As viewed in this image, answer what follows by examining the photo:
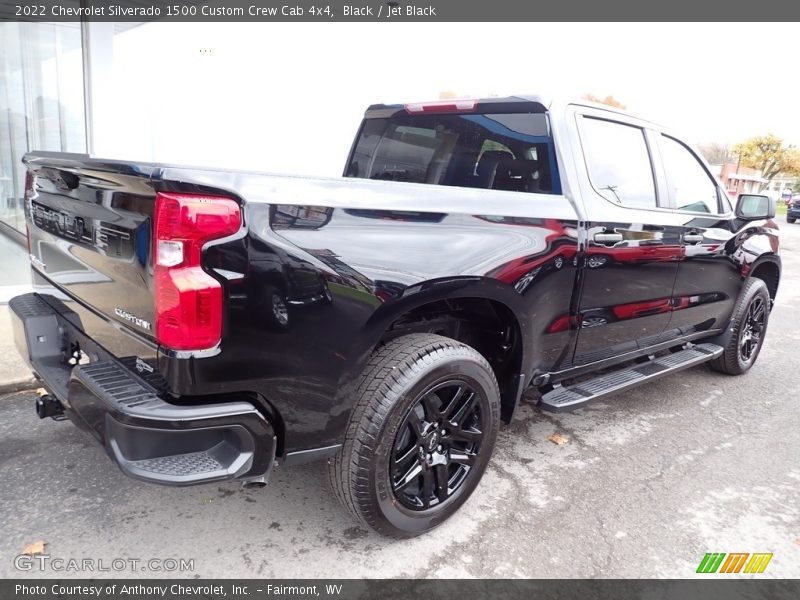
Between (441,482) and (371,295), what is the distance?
3.19 ft

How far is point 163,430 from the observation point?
5.84ft

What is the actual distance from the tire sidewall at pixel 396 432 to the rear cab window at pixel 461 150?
3.64 feet

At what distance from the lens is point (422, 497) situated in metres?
2.52

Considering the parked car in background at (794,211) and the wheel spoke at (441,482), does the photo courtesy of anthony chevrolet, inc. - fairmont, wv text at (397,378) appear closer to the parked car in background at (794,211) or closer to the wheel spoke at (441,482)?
the wheel spoke at (441,482)

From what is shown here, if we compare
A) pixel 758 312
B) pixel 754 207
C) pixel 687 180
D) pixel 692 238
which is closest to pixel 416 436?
pixel 692 238

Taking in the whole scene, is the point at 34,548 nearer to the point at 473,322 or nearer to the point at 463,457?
the point at 463,457

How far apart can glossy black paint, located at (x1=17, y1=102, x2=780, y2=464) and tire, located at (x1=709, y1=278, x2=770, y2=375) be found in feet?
5.91

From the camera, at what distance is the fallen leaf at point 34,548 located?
2.32m

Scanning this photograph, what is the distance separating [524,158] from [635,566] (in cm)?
201

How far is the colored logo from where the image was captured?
2.47 meters

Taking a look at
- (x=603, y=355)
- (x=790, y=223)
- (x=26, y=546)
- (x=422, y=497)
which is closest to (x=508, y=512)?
(x=422, y=497)

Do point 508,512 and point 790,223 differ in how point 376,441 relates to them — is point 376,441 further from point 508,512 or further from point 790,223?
point 790,223

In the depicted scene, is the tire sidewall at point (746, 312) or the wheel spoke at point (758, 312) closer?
the tire sidewall at point (746, 312)

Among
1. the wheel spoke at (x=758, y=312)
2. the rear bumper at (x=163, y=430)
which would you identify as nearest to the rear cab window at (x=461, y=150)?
the rear bumper at (x=163, y=430)
